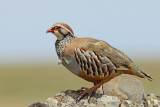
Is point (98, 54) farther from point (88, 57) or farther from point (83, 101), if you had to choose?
point (83, 101)

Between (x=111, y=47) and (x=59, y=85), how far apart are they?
95.8 ft

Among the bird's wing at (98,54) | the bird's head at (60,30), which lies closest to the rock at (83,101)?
the bird's wing at (98,54)

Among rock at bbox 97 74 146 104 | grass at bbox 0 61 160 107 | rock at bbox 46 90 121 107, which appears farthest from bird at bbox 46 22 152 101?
grass at bbox 0 61 160 107

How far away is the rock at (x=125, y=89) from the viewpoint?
12844 mm

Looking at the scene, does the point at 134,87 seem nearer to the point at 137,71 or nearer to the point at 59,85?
the point at 137,71

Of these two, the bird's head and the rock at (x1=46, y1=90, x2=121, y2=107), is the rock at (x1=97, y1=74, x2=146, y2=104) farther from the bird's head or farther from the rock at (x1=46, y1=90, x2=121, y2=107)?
the bird's head

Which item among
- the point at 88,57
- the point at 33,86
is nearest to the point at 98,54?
the point at 88,57

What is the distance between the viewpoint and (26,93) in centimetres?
3666

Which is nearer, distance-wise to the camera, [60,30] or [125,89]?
[60,30]

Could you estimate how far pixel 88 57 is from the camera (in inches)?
411

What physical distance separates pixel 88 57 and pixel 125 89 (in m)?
3.02

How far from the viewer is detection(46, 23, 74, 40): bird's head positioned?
10.6 metres

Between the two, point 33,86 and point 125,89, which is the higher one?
point 33,86

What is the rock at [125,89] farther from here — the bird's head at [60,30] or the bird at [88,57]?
the bird's head at [60,30]
